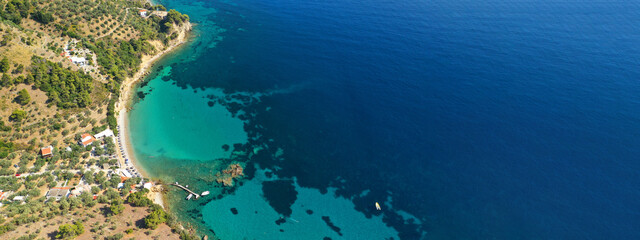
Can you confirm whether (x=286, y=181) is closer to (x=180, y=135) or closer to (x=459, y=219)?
(x=180, y=135)

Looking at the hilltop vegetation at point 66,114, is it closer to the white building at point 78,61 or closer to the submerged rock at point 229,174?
the white building at point 78,61

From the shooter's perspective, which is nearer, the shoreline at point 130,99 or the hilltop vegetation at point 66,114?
the hilltop vegetation at point 66,114

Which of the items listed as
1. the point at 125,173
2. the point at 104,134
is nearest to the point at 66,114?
the point at 104,134

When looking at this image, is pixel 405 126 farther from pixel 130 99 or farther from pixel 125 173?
pixel 130 99

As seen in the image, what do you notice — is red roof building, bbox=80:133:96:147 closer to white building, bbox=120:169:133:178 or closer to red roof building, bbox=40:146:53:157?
red roof building, bbox=40:146:53:157

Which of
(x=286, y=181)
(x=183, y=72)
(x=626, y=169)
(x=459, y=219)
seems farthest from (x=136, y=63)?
(x=626, y=169)

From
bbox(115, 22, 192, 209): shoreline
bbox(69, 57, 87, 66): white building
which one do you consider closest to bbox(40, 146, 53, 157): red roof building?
bbox(115, 22, 192, 209): shoreline

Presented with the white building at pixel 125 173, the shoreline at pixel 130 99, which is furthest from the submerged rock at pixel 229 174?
the white building at pixel 125 173
